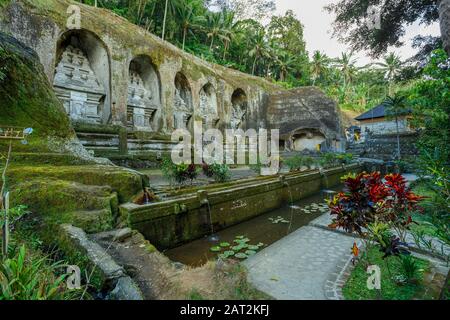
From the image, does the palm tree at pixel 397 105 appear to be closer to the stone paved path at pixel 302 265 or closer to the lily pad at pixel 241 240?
the stone paved path at pixel 302 265

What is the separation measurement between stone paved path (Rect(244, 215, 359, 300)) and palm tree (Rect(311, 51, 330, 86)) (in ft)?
132

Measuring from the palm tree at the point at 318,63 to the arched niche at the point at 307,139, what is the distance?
775 inches

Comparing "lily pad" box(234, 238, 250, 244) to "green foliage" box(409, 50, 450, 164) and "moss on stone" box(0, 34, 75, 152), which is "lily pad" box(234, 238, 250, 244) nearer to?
"green foliage" box(409, 50, 450, 164)

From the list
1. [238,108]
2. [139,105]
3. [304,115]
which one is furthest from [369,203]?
[304,115]

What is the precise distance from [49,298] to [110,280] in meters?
0.53

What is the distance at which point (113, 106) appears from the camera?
1245cm

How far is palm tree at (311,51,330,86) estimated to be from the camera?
38031 millimetres

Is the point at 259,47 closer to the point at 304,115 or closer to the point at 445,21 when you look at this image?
the point at 304,115

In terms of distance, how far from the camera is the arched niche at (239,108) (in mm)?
23391

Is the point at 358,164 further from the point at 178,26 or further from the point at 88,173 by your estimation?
the point at 178,26

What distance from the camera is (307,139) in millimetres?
25203

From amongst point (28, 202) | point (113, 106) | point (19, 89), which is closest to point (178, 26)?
point (113, 106)

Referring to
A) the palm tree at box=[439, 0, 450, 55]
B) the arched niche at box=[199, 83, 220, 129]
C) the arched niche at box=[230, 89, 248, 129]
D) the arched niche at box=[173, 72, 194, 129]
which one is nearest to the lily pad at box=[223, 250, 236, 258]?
the palm tree at box=[439, 0, 450, 55]

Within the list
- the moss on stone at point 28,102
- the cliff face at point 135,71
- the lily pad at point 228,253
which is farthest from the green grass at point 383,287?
the cliff face at point 135,71
